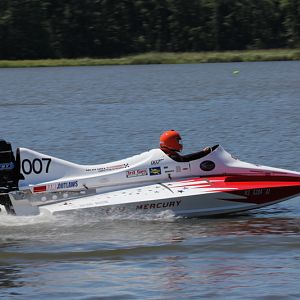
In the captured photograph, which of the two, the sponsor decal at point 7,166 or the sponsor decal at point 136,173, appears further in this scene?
the sponsor decal at point 136,173

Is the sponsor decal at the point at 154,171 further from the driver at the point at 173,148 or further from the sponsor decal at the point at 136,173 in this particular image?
the driver at the point at 173,148

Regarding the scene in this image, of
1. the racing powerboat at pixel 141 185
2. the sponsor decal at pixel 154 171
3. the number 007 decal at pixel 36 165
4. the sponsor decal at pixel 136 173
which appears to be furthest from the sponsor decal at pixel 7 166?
the sponsor decal at pixel 154 171

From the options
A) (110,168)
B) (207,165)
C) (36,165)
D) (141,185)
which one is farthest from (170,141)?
(36,165)

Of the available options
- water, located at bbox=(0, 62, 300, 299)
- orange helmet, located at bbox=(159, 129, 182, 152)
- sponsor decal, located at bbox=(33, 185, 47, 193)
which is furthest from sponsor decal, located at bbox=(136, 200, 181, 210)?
sponsor decal, located at bbox=(33, 185, 47, 193)

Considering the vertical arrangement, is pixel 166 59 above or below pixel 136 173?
below

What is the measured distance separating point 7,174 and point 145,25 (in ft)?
305

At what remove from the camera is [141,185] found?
15508mm

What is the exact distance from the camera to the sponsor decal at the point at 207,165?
15656mm

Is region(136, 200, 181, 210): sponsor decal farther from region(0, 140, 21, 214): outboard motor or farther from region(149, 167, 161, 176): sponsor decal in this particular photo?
region(0, 140, 21, 214): outboard motor

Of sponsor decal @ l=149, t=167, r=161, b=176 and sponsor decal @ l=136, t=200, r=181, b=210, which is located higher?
sponsor decal @ l=149, t=167, r=161, b=176

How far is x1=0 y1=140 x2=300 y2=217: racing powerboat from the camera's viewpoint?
15078 millimetres

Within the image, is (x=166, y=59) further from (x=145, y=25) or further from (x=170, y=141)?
(x=170, y=141)

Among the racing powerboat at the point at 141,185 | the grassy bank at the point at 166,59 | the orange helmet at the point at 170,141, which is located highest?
the orange helmet at the point at 170,141

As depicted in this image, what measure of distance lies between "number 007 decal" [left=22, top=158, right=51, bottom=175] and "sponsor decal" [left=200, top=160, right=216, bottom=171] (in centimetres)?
238
